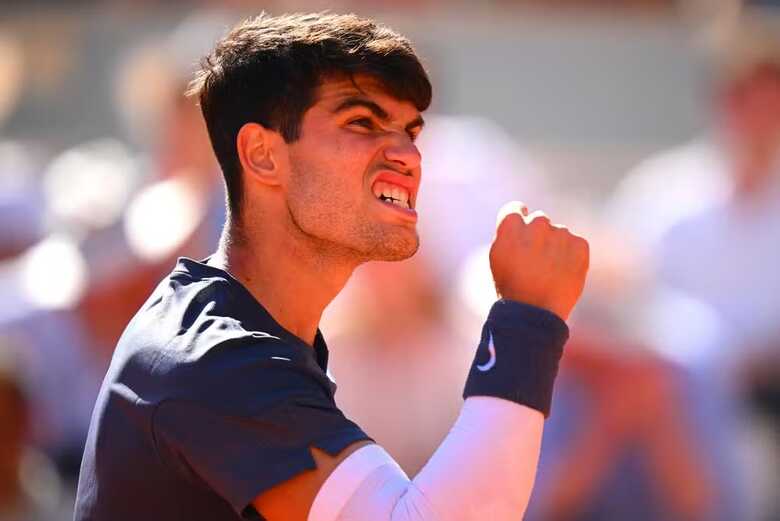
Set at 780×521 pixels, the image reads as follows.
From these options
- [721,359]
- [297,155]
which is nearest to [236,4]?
[721,359]

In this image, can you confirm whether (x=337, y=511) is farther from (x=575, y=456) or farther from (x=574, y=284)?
(x=575, y=456)

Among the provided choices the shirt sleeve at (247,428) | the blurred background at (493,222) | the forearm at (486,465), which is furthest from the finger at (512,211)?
the blurred background at (493,222)

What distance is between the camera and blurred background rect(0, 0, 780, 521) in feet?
16.6

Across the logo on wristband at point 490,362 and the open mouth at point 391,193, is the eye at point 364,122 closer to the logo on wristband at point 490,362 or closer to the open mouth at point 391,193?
the open mouth at point 391,193

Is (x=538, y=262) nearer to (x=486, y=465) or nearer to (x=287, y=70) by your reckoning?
(x=486, y=465)

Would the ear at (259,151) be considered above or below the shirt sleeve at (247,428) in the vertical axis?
above

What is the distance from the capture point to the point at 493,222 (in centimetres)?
577

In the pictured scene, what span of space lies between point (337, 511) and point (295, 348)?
29cm

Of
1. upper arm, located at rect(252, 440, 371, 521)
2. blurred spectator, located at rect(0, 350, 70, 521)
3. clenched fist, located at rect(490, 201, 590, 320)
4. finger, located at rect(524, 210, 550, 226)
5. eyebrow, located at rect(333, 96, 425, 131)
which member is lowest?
blurred spectator, located at rect(0, 350, 70, 521)

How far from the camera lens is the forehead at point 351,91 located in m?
2.46

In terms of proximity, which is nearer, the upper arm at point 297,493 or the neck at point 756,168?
the upper arm at point 297,493

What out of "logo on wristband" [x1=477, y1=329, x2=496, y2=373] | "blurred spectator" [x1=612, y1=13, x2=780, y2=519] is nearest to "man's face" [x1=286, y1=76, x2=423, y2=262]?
"logo on wristband" [x1=477, y1=329, x2=496, y2=373]

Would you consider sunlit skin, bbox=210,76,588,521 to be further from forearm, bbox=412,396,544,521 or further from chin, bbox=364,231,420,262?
forearm, bbox=412,396,544,521

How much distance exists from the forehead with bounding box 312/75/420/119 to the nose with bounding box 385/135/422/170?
0.06m
